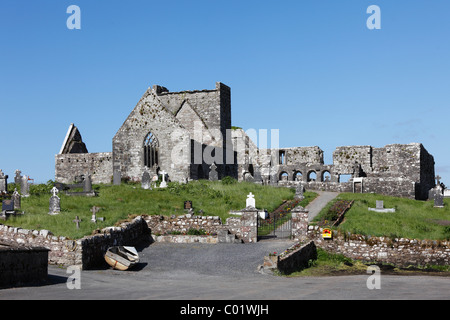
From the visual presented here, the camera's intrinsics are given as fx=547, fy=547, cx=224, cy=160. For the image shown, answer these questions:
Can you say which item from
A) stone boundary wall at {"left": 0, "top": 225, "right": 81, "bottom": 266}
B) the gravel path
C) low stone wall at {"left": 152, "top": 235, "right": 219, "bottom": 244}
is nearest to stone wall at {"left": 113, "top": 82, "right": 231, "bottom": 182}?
low stone wall at {"left": 152, "top": 235, "right": 219, "bottom": 244}

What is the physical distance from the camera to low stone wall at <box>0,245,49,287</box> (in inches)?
531

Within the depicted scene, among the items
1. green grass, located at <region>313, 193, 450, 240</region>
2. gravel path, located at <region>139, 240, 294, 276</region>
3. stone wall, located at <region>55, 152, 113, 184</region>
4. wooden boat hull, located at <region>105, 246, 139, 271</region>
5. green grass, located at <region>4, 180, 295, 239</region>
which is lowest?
gravel path, located at <region>139, 240, 294, 276</region>

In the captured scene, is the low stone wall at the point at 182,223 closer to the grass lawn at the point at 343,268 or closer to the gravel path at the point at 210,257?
the gravel path at the point at 210,257

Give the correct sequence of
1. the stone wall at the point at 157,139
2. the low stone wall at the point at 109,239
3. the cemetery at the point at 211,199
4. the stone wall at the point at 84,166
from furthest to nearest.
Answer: the stone wall at the point at 84,166 < the stone wall at the point at 157,139 < the cemetery at the point at 211,199 < the low stone wall at the point at 109,239

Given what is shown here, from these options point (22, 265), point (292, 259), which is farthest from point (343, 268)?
point (22, 265)

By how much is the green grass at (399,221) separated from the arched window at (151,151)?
16.2 m

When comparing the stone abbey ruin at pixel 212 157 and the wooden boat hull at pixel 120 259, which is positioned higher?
the stone abbey ruin at pixel 212 157

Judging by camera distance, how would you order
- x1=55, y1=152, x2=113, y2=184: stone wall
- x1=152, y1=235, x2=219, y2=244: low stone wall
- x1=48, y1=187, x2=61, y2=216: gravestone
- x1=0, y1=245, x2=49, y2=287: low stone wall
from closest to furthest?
x1=0, y1=245, x2=49, y2=287: low stone wall, x1=152, y1=235, x2=219, y2=244: low stone wall, x1=48, y1=187, x2=61, y2=216: gravestone, x1=55, y1=152, x2=113, y2=184: stone wall

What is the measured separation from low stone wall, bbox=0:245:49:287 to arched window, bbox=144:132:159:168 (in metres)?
30.0

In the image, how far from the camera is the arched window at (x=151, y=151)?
45.3 metres

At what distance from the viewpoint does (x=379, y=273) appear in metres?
20.8

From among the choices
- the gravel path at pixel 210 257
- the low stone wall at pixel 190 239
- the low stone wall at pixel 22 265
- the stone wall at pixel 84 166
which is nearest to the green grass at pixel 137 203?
the low stone wall at pixel 190 239

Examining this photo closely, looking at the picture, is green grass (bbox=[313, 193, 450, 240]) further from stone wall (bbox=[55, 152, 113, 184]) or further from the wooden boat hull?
stone wall (bbox=[55, 152, 113, 184])
